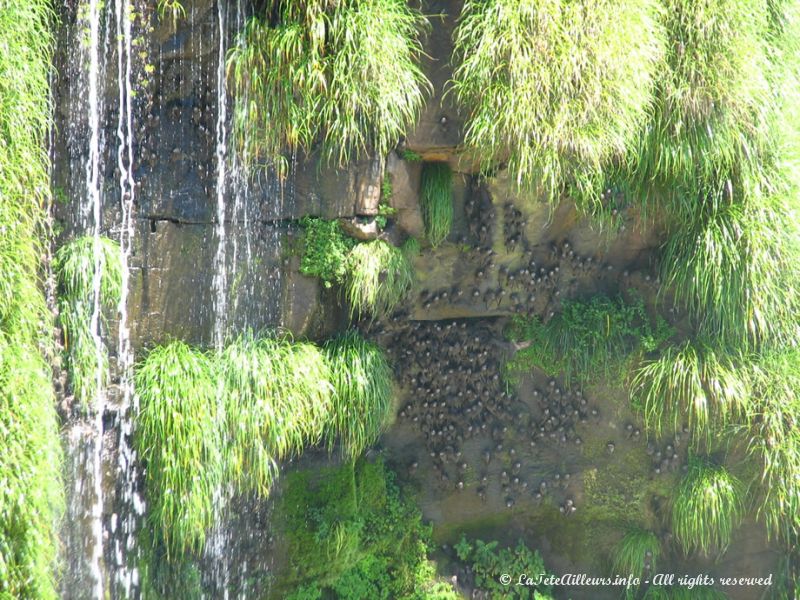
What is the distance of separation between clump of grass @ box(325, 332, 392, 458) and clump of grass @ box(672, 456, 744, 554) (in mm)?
2714

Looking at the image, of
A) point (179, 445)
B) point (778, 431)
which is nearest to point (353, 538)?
point (179, 445)

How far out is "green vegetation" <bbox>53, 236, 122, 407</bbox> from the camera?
19.1 ft

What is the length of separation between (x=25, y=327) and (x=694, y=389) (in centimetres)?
505

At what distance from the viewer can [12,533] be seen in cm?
498

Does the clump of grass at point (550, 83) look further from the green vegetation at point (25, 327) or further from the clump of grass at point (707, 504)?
the green vegetation at point (25, 327)

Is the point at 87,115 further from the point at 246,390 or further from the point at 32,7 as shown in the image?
the point at 246,390

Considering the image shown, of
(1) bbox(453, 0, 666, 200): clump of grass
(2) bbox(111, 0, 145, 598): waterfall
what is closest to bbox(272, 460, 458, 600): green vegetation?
(2) bbox(111, 0, 145, 598): waterfall

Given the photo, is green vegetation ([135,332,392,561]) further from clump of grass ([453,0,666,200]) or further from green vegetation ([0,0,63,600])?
clump of grass ([453,0,666,200])

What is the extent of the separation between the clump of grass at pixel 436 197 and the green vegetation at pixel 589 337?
1344 millimetres

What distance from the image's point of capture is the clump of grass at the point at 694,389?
22.5 feet

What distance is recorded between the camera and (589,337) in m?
7.56

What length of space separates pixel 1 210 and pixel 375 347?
9.53 feet

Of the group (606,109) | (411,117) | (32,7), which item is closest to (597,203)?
(606,109)

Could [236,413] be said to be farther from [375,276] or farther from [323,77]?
[323,77]
